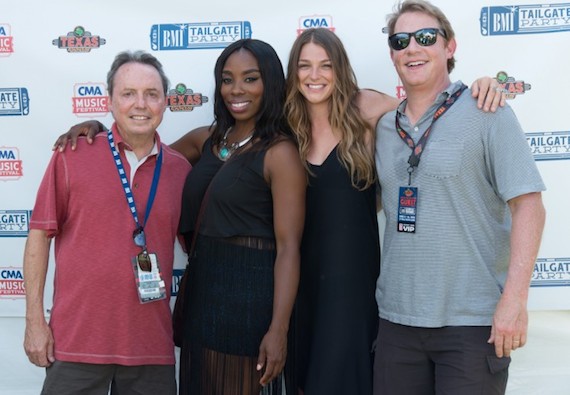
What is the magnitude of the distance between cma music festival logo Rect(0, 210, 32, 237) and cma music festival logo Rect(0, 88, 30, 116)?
0.54 meters

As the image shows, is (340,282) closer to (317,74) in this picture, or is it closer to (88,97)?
(317,74)

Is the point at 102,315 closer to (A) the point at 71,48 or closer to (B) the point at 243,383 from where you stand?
(B) the point at 243,383

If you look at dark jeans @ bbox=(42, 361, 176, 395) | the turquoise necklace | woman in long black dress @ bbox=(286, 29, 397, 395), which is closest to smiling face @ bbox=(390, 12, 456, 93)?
woman in long black dress @ bbox=(286, 29, 397, 395)

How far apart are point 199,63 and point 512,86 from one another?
1.63 meters

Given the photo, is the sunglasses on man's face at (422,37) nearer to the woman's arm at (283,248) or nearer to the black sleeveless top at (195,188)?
the woman's arm at (283,248)

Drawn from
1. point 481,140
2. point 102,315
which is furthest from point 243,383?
point 481,140

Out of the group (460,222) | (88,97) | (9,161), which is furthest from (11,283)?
(460,222)

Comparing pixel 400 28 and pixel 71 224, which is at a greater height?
pixel 400 28

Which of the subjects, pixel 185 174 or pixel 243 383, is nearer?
pixel 243 383

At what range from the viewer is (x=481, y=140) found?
2.10 meters

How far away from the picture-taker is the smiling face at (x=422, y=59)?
226cm

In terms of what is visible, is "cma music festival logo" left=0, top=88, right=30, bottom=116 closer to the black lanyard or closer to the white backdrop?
the white backdrop

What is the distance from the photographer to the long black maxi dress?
2.45m

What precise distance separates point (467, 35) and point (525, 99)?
0.44m
